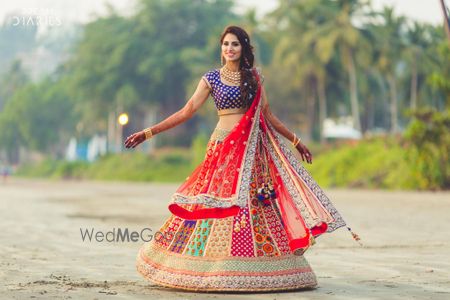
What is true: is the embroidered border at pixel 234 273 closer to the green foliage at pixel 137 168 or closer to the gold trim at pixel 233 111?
the gold trim at pixel 233 111

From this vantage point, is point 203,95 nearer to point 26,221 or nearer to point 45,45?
point 26,221

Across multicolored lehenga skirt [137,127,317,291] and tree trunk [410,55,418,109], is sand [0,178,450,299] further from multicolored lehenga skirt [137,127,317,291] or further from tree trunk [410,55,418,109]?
tree trunk [410,55,418,109]

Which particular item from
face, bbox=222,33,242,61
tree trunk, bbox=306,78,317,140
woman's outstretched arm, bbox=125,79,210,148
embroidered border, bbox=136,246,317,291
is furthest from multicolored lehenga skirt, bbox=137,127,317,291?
tree trunk, bbox=306,78,317,140

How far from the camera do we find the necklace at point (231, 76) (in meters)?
6.59

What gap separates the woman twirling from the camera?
20.5ft

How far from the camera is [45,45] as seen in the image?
18888 cm

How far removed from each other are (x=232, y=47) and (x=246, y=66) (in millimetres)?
170

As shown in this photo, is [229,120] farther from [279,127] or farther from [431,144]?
[431,144]

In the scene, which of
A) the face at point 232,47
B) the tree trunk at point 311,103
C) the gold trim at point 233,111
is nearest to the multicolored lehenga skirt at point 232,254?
the gold trim at point 233,111

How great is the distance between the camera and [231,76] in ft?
21.7

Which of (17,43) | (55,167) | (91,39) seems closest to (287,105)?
(91,39)

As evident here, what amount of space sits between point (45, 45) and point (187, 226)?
613ft

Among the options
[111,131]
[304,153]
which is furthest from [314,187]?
[111,131]

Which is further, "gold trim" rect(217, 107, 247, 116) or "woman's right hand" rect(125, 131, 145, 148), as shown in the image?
"gold trim" rect(217, 107, 247, 116)
